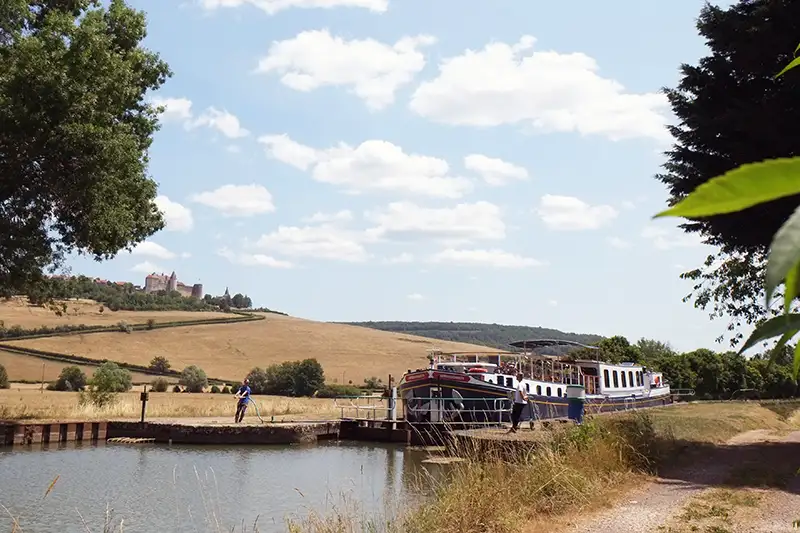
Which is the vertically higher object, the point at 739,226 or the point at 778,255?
the point at 739,226

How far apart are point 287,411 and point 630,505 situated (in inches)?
1203

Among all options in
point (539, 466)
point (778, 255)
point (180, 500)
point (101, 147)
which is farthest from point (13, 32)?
point (778, 255)

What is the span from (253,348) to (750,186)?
98.3m

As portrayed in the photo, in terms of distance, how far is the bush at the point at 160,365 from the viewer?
76.8 m

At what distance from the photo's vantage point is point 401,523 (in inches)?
321

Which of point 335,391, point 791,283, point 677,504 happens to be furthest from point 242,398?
point 335,391

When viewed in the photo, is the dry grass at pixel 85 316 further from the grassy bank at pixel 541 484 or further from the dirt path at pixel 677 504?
the dirt path at pixel 677 504

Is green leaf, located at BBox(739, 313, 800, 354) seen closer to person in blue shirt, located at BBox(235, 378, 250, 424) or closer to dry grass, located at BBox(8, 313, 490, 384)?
person in blue shirt, located at BBox(235, 378, 250, 424)

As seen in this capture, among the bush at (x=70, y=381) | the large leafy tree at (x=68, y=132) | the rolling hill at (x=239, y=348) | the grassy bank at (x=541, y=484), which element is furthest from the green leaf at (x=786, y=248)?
the rolling hill at (x=239, y=348)

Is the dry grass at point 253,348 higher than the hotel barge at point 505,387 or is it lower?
higher

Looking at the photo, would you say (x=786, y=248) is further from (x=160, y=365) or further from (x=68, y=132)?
(x=160, y=365)

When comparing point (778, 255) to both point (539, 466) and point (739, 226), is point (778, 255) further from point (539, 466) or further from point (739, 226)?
point (739, 226)

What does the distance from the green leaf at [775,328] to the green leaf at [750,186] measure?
349mm

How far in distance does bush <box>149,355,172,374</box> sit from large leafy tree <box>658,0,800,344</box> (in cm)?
6913
